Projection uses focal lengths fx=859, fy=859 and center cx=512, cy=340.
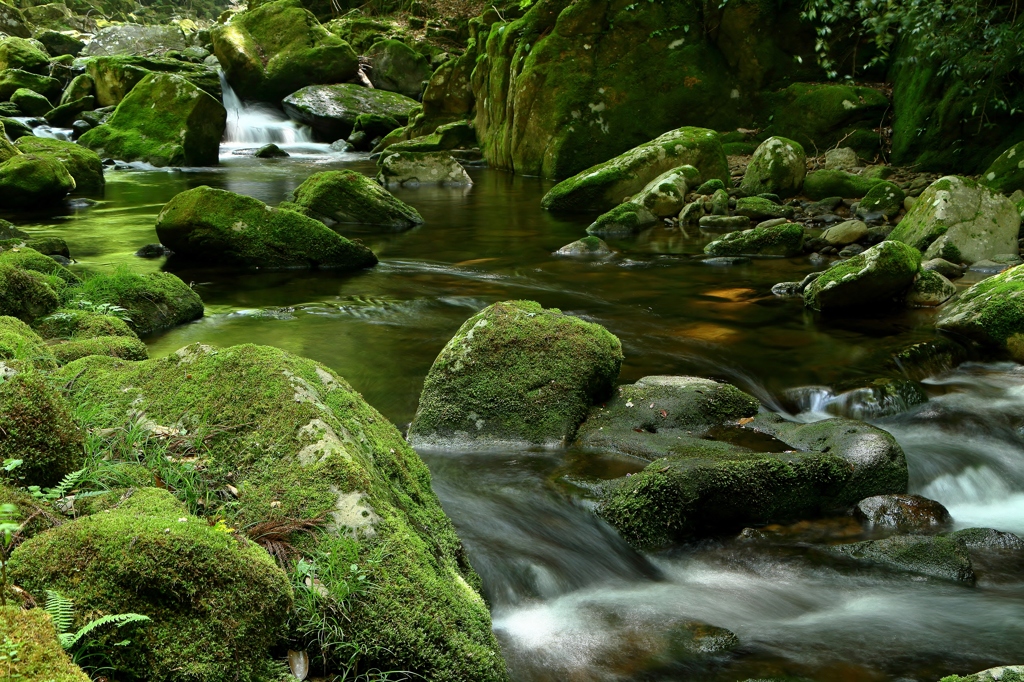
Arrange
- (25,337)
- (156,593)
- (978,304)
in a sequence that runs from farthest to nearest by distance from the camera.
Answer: (978,304), (25,337), (156,593)

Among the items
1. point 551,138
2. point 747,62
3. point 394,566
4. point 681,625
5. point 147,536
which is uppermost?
point 747,62

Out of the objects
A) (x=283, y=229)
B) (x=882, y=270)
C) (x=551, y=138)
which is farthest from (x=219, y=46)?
(x=882, y=270)

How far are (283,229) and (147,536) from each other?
8606 millimetres

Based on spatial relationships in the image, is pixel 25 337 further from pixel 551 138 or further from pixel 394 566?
pixel 551 138

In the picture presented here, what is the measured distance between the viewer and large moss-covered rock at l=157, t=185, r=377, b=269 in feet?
34.1

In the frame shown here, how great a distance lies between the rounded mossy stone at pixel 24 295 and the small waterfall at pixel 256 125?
66.7 ft

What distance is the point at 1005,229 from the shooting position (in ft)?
32.8

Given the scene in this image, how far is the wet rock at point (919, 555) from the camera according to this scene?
13.6 ft

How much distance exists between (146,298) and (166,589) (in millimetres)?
6144

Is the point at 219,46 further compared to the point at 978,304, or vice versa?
the point at 219,46

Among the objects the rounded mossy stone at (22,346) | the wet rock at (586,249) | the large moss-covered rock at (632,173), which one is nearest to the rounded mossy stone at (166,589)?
the rounded mossy stone at (22,346)

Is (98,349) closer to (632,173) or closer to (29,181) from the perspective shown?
(29,181)

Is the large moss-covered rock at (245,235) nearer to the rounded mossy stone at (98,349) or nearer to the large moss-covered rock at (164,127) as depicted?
the rounded mossy stone at (98,349)

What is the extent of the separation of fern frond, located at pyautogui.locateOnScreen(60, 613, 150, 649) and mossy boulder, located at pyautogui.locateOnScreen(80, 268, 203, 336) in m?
5.68
